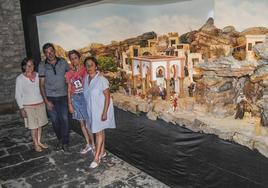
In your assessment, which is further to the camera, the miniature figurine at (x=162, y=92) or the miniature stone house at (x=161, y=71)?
the miniature figurine at (x=162, y=92)

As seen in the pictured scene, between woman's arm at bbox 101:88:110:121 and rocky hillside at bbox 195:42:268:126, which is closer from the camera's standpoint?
rocky hillside at bbox 195:42:268:126

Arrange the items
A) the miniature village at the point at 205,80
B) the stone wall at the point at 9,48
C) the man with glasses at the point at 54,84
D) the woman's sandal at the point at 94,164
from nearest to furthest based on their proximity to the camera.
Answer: the miniature village at the point at 205,80
the woman's sandal at the point at 94,164
the man with glasses at the point at 54,84
the stone wall at the point at 9,48

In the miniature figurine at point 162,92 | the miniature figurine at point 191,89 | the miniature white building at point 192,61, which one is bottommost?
the miniature figurine at point 162,92

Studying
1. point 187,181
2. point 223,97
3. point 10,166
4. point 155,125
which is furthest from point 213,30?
point 10,166

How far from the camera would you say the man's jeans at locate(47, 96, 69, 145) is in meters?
4.62

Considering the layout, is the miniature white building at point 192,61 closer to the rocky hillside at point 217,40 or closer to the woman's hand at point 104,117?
the rocky hillside at point 217,40

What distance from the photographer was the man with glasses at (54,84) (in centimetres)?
445

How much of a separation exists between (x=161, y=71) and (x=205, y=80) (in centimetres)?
66

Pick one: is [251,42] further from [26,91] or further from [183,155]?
[26,91]

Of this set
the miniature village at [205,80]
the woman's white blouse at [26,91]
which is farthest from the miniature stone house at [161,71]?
the woman's white blouse at [26,91]

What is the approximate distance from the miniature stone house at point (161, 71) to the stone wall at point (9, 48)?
12.7 feet

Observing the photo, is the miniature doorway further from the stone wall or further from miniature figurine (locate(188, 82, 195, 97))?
the stone wall

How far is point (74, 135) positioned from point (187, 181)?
2.65 m

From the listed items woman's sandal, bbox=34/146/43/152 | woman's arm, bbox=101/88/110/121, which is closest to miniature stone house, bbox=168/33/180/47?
woman's arm, bbox=101/88/110/121
